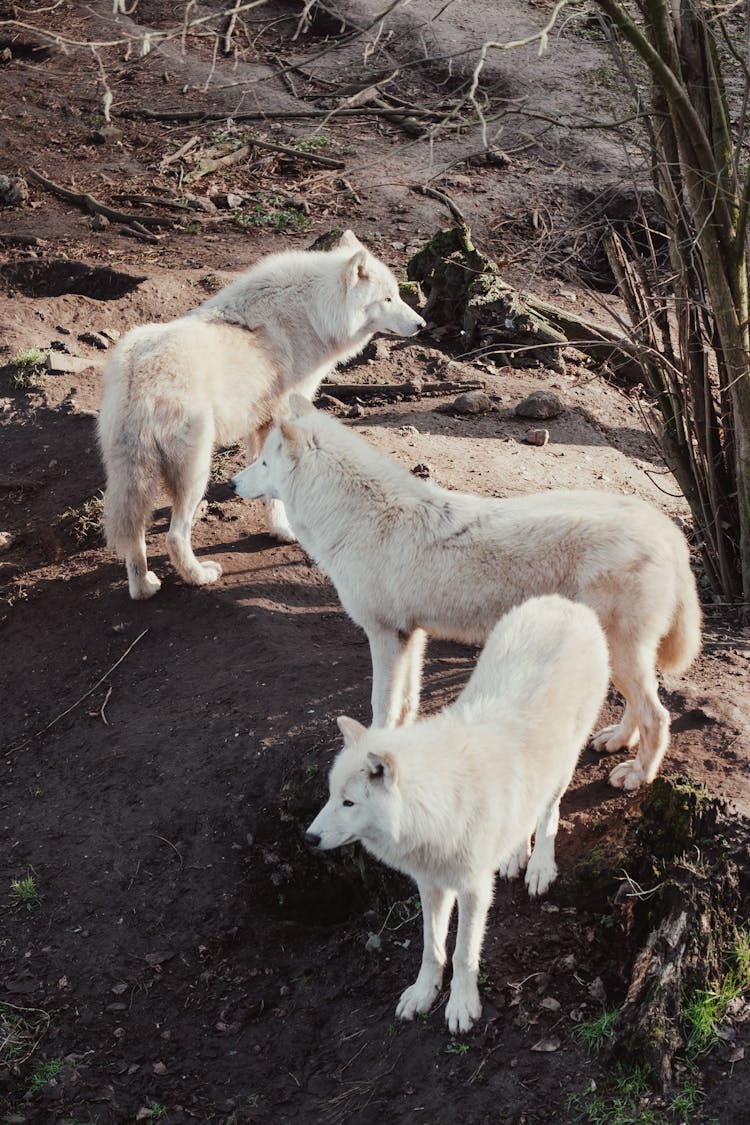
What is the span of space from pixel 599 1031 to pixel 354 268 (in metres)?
5.37

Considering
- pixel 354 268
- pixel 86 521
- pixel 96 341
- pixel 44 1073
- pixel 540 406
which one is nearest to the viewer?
pixel 44 1073

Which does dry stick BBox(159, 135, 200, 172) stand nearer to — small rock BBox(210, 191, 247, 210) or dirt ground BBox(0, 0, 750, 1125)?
small rock BBox(210, 191, 247, 210)

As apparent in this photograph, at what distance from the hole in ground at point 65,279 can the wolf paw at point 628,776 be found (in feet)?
24.6

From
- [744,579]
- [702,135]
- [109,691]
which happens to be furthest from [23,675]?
[702,135]

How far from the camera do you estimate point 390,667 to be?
203 inches

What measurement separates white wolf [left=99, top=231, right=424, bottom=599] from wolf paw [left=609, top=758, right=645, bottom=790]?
10.5ft

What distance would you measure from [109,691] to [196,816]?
137 cm

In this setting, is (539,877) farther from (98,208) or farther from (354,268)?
(98,208)

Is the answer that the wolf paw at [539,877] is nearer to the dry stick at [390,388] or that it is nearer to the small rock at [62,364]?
the dry stick at [390,388]

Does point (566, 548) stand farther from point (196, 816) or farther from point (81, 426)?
point (81, 426)

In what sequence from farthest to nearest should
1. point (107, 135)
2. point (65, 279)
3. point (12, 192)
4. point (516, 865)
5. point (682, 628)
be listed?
point (107, 135), point (12, 192), point (65, 279), point (682, 628), point (516, 865)

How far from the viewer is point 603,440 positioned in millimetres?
8875

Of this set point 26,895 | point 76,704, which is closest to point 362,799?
point 26,895

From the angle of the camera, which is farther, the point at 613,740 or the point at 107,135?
the point at 107,135
